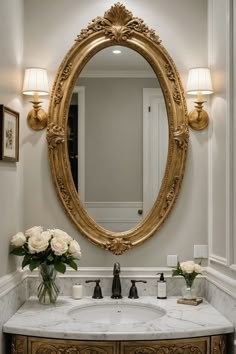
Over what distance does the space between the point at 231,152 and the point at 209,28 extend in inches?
35.8

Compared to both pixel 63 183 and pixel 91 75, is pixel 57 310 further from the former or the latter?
pixel 91 75

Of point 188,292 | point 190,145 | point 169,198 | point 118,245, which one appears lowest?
point 188,292

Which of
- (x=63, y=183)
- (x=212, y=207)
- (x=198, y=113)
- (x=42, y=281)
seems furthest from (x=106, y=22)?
(x=42, y=281)

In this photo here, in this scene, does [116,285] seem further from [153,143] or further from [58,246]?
[153,143]

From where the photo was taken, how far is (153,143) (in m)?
3.12

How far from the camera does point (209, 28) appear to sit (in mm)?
3113

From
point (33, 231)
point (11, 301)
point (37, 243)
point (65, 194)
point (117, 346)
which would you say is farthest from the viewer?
point (65, 194)

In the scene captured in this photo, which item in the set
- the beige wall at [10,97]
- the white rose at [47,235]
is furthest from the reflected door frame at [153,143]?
the beige wall at [10,97]

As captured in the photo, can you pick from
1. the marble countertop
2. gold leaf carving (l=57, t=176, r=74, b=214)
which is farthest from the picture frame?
the marble countertop

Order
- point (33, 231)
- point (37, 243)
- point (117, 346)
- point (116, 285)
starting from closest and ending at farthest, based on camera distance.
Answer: point (117, 346) < point (37, 243) < point (33, 231) < point (116, 285)

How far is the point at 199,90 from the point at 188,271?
1.04m

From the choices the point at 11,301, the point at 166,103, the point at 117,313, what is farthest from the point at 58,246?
the point at 166,103

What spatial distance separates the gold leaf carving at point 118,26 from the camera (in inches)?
122

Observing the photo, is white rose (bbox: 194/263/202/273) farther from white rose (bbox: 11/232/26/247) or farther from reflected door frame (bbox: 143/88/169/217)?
white rose (bbox: 11/232/26/247)
